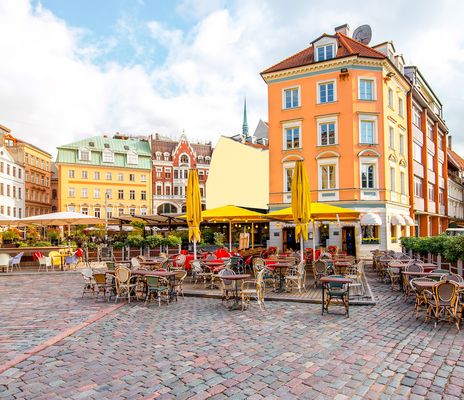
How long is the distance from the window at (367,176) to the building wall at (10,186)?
144ft

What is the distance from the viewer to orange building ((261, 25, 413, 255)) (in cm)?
2881

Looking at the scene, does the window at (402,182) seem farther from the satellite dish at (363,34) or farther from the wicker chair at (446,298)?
the wicker chair at (446,298)

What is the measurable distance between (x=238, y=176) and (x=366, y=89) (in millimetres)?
17219

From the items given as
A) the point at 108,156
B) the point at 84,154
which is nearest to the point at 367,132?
the point at 108,156

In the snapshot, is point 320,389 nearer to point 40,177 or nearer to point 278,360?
point 278,360

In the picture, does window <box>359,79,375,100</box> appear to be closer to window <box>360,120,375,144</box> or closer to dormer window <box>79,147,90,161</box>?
window <box>360,120,375,144</box>

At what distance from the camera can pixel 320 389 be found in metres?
5.13

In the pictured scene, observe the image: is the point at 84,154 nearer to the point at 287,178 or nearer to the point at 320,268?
the point at 287,178

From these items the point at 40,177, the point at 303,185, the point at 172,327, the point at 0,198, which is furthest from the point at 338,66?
the point at 40,177

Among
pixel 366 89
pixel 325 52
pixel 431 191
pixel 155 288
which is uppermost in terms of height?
pixel 325 52

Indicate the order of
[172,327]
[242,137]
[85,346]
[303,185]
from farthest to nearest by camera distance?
1. [242,137]
2. [303,185]
3. [172,327]
4. [85,346]

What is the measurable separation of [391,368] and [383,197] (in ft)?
79.8

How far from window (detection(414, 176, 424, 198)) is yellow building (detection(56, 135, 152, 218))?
40087mm

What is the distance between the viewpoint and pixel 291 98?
3177cm
